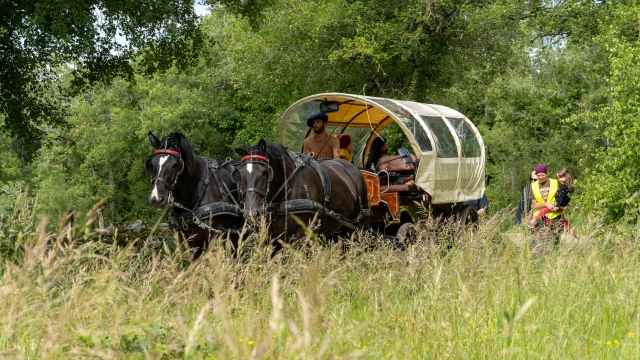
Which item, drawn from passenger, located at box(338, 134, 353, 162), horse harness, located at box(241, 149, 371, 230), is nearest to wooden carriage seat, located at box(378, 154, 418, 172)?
passenger, located at box(338, 134, 353, 162)

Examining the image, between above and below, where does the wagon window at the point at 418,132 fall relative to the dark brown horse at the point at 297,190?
above

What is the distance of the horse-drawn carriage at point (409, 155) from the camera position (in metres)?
9.88

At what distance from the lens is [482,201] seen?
13.2 m

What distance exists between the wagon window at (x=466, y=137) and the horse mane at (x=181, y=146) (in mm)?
4754

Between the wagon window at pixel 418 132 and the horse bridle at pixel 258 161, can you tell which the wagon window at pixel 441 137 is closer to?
the wagon window at pixel 418 132

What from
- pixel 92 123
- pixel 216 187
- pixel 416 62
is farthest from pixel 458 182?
pixel 92 123

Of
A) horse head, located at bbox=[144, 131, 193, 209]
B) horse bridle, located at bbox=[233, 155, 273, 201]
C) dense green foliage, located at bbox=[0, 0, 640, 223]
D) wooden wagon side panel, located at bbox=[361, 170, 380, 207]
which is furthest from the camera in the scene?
dense green foliage, located at bbox=[0, 0, 640, 223]

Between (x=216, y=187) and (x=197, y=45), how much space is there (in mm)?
7757

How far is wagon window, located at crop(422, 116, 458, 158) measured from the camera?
10.2 m

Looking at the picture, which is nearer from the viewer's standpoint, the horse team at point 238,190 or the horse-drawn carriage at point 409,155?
the horse team at point 238,190

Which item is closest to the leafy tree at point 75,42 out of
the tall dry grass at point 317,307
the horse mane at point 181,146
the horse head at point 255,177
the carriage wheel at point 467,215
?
the horse mane at point 181,146

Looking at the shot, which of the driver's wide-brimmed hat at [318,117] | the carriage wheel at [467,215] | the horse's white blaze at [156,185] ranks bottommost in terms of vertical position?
the carriage wheel at [467,215]

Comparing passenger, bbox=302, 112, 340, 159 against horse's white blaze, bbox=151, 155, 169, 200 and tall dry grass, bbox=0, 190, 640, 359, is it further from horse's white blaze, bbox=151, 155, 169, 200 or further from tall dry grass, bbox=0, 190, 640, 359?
tall dry grass, bbox=0, 190, 640, 359

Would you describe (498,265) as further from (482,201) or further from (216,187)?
(482,201)
